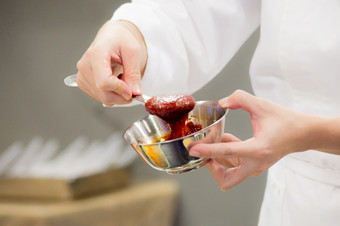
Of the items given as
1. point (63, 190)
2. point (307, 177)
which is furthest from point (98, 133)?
point (307, 177)

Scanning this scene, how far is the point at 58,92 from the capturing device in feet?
7.59

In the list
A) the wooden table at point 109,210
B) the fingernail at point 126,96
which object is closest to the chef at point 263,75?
the fingernail at point 126,96

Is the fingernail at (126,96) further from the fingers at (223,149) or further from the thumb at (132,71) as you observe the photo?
the fingers at (223,149)

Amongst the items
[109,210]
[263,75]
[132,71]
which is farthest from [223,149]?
[109,210]

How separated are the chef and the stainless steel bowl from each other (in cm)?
4

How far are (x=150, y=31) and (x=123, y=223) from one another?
125 cm

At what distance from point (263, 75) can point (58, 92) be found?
1.58m

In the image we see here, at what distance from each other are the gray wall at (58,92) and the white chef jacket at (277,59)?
33.6 inches

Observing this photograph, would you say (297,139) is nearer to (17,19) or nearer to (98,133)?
(98,133)

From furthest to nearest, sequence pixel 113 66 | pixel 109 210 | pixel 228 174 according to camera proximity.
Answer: pixel 109 210
pixel 113 66
pixel 228 174

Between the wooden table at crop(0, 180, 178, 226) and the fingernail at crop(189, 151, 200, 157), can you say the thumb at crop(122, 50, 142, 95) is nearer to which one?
the fingernail at crop(189, 151, 200, 157)

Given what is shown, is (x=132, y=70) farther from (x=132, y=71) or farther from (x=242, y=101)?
(x=242, y=101)

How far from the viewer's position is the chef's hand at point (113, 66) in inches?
30.1

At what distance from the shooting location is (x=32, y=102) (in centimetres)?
A: 237
